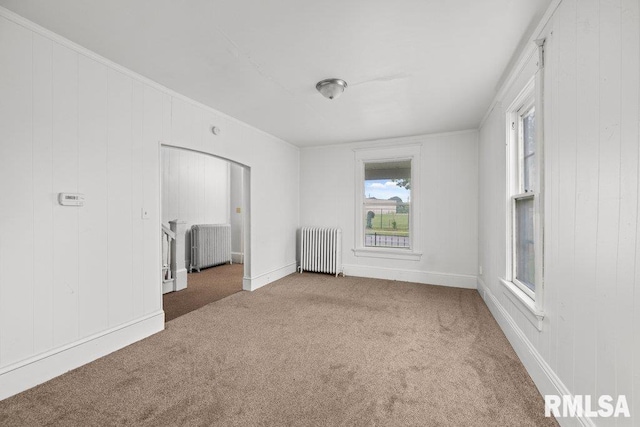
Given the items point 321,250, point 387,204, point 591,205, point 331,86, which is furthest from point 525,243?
point 321,250

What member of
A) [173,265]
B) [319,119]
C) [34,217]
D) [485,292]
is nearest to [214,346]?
[34,217]

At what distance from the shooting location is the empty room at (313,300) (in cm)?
139

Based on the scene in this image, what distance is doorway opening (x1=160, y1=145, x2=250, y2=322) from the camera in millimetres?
4422

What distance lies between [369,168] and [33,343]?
5.02 meters

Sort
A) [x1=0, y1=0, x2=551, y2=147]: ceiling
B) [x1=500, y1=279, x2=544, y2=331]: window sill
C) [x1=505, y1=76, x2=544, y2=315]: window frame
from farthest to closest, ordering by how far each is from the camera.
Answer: [x1=505, y1=76, x2=544, y2=315]: window frame
[x1=500, y1=279, x2=544, y2=331]: window sill
[x1=0, y1=0, x2=551, y2=147]: ceiling

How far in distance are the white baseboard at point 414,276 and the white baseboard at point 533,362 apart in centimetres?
142

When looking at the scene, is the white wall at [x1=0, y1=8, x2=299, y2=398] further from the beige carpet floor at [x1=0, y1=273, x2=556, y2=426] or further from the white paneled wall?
the white paneled wall

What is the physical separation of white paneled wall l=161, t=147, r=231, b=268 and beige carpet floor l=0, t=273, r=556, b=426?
10.1 ft

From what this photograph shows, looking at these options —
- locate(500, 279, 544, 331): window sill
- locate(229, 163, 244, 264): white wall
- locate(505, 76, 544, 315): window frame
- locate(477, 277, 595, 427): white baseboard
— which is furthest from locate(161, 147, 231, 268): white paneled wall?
locate(477, 277, 595, 427): white baseboard

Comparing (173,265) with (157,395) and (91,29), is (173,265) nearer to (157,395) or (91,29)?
(157,395)

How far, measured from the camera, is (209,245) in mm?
6148

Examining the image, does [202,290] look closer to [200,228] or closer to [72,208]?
[200,228]

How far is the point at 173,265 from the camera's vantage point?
4.46m

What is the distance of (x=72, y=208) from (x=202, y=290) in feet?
8.59
